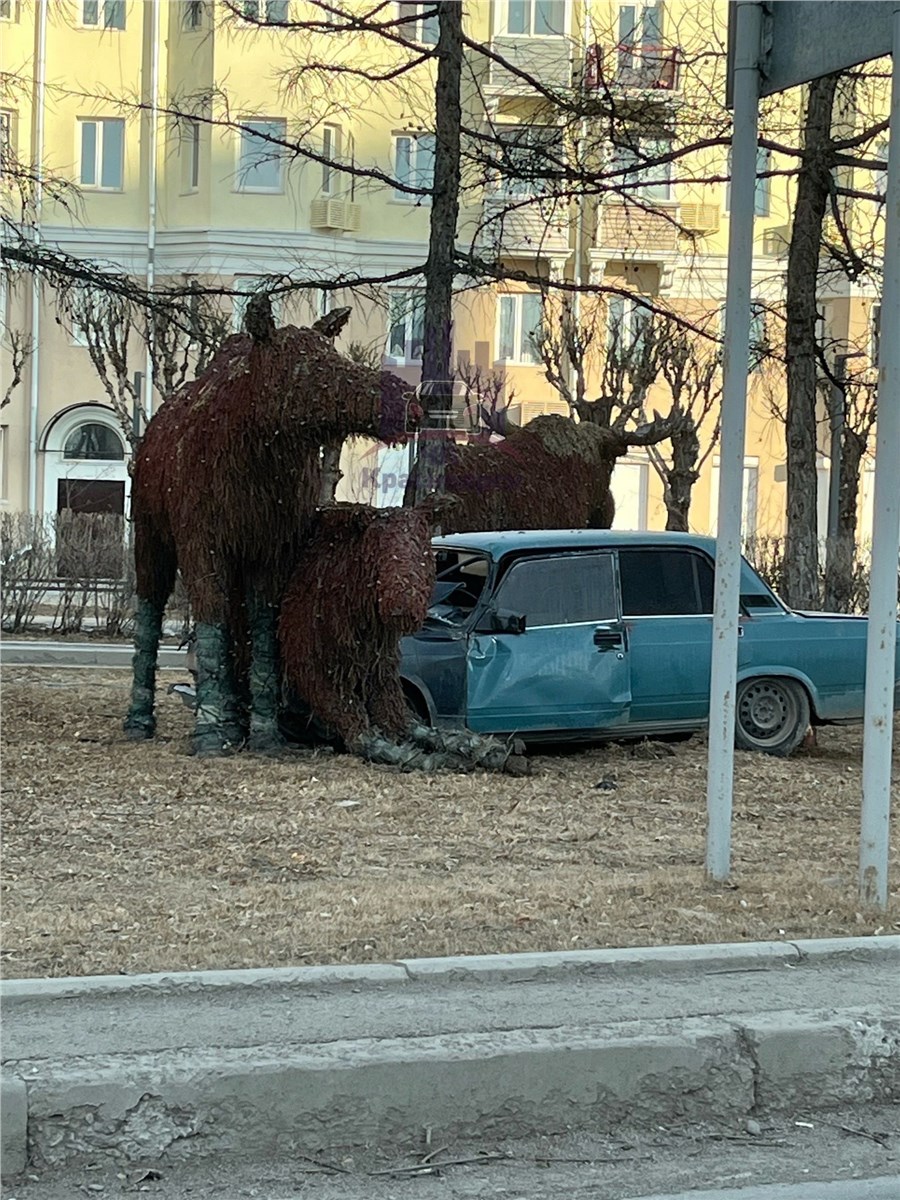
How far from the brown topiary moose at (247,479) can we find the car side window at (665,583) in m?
2.33

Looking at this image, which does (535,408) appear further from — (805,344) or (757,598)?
(757,598)

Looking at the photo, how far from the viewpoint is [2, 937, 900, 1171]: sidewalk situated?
14.6ft

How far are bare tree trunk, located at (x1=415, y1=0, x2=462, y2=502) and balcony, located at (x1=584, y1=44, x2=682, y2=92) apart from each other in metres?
1.31

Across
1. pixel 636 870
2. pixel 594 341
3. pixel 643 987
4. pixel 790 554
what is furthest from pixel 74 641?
pixel 594 341

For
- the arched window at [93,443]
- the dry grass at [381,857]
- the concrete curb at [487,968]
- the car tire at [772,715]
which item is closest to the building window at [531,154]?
the car tire at [772,715]

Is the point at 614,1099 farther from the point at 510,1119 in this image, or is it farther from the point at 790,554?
the point at 790,554

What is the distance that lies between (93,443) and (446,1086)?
3441 cm

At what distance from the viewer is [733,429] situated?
6.92m

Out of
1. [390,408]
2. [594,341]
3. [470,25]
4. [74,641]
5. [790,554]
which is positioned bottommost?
[74,641]

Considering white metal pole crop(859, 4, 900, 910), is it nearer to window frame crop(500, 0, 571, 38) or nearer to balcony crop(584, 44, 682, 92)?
balcony crop(584, 44, 682, 92)

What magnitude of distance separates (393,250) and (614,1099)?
107 feet

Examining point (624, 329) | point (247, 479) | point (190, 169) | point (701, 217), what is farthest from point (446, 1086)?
point (190, 169)

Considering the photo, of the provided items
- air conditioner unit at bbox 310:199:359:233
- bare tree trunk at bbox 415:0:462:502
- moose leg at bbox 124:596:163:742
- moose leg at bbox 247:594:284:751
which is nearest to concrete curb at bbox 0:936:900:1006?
moose leg at bbox 247:594:284:751

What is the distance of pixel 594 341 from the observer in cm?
3344
